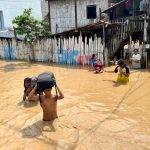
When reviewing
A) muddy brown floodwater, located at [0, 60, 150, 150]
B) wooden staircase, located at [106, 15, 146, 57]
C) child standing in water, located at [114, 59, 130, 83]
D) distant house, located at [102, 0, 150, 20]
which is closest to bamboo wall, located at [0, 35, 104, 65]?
wooden staircase, located at [106, 15, 146, 57]

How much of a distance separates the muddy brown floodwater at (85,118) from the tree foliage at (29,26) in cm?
517

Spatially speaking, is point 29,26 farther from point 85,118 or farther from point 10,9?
point 85,118

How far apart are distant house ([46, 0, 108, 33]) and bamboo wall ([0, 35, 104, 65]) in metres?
5.33

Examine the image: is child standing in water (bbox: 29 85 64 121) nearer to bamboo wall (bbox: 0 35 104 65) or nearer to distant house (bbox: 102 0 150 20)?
bamboo wall (bbox: 0 35 104 65)

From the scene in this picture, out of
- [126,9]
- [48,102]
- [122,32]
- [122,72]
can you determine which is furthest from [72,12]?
[48,102]

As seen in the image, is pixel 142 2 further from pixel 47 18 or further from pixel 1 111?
pixel 1 111

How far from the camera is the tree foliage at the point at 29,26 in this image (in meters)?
15.6

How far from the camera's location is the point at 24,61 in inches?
671

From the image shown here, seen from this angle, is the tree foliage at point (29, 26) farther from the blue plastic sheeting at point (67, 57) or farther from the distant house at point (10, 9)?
the distant house at point (10, 9)

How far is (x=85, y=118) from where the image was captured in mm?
7004

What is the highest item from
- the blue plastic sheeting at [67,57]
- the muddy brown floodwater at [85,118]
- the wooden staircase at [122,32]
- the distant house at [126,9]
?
the distant house at [126,9]

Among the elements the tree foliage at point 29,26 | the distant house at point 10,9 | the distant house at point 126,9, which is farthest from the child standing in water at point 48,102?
the distant house at point 10,9

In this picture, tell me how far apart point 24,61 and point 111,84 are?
8.12 meters

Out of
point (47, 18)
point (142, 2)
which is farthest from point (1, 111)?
point (47, 18)
